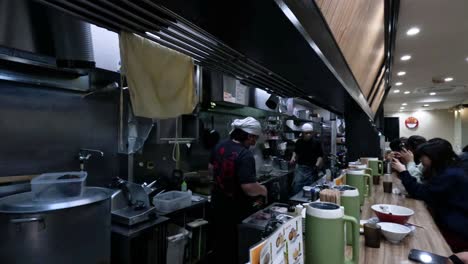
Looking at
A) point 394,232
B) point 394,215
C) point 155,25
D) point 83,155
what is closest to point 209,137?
point 83,155

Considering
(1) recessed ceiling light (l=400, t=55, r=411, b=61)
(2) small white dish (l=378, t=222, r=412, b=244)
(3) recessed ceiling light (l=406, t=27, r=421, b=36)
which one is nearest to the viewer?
(2) small white dish (l=378, t=222, r=412, b=244)

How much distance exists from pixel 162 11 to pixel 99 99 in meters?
1.42

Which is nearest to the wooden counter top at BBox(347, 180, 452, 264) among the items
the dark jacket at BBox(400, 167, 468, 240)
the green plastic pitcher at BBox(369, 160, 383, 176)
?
the dark jacket at BBox(400, 167, 468, 240)

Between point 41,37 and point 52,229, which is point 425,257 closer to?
point 52,229

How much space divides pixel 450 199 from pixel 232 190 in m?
1.64

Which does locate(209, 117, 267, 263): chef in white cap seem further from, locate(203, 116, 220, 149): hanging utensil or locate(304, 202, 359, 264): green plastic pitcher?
locate(304, 202, 359, 264): green plastic pitcher

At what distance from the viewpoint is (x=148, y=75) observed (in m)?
1.91

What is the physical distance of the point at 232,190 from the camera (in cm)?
234

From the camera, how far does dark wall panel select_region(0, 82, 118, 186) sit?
5.98ft

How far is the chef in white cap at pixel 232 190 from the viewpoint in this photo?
2.27m

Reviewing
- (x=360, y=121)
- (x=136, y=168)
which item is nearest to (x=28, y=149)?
(x=136, y=168)

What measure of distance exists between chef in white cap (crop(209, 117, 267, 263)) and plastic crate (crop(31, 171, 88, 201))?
114 cm

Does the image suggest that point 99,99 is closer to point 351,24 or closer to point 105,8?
point 105,8

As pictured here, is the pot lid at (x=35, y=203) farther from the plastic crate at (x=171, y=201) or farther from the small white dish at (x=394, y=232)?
the small white dish at (x=394, y=232)
